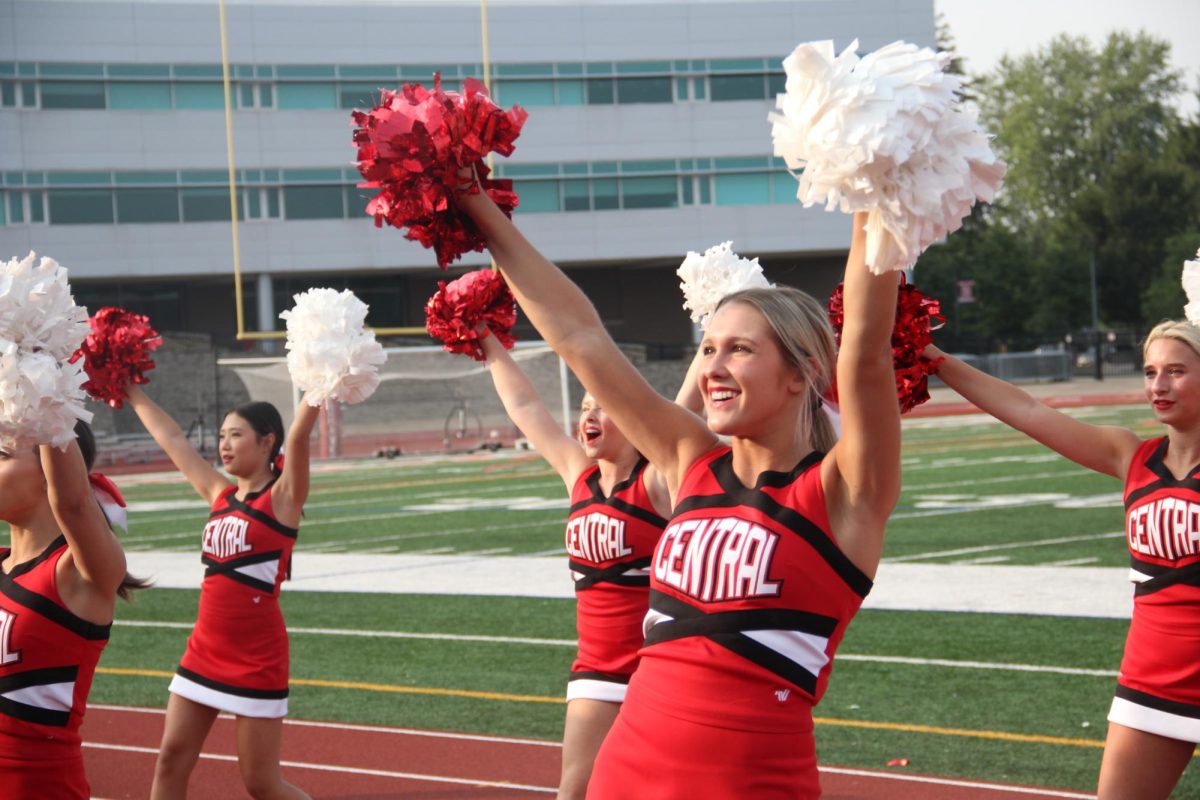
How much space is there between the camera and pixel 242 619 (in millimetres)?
4988

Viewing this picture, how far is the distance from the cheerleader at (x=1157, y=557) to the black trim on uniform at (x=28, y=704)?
228 cm

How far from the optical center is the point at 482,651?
28.6ft

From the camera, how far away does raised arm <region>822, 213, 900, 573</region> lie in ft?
7.16

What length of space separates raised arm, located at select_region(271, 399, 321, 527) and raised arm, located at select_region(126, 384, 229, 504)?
0.27 metres

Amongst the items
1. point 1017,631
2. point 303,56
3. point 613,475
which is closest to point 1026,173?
point 303,56

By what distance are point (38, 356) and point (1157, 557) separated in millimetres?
2860

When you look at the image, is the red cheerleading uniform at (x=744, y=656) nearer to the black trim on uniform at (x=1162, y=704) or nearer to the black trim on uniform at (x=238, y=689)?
the black trim on uniform at (x=1162, y=704)

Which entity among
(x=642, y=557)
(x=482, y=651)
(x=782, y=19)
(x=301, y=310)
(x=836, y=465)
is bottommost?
(x=482, y=651)

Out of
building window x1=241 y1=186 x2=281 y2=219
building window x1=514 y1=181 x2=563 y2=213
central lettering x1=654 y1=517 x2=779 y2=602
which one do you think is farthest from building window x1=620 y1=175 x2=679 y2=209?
central lettering x1=654 y1=517 x2=779 y2=602

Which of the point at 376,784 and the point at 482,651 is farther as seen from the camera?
the point at 482,651

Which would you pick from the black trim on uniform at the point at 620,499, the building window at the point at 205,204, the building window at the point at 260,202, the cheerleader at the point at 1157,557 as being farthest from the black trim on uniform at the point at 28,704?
the building window at the point at 205,204

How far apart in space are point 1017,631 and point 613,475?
4787mm

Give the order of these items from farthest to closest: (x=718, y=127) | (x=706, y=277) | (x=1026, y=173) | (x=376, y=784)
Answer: (x=1026, y=173)
(x=718, y=127)
(x=376, y=784)
(x=706, y=277)

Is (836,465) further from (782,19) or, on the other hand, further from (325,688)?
(782,19)
